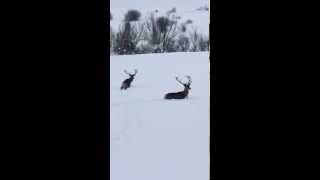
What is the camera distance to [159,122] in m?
3.85

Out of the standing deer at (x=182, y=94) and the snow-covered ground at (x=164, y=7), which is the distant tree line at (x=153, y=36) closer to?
the snow-covered ground at (x=164, y=7)

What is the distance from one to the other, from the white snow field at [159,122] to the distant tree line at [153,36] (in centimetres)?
16

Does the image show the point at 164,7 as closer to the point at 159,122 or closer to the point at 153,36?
the point at 153,36

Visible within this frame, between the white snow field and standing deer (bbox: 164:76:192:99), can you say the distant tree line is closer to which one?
the white snow field

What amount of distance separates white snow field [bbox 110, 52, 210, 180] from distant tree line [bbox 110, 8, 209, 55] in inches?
6.4

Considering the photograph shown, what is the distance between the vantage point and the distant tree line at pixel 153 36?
14.2 ft

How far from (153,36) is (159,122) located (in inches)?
39.7

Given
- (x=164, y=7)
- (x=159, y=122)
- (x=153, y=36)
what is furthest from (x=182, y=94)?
(x=164, y=7)

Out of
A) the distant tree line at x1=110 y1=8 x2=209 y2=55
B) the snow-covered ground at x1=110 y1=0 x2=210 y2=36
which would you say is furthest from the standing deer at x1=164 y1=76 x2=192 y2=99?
the snow-covered ground at x1=110 y1=0 x2=210 y2=36
